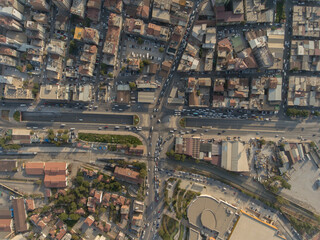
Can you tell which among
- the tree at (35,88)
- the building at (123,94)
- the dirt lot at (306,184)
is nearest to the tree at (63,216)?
the tree at (35,88)

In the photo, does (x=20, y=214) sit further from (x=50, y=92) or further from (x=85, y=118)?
(x=50, y=92)

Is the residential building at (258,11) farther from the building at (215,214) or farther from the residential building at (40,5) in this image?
the residential building at (40,5)

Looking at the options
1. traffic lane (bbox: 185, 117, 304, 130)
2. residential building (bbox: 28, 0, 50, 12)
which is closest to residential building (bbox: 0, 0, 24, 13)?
residential building (bbox: 28, 0, 50, 12)

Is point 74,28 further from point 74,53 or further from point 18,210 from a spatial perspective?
point 18,210

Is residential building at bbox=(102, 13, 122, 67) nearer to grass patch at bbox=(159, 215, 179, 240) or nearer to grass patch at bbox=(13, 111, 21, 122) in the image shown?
grass patch at bbox=(13, 111, 21, 122)

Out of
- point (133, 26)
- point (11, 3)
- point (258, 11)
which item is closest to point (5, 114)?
point (11, 3)

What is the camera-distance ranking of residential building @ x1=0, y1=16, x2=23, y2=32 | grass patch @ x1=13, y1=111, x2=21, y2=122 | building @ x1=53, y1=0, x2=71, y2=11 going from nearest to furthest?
building @ x1=53, y1=0, x2=71, y2=11 < residential building @ x1=0, y1=16, x2=23, y2=32 < grass patch @ x1=13, y1=111, x2=21, y2=122

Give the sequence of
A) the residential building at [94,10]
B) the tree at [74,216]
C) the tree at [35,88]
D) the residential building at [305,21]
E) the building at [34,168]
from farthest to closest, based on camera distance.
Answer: the building at [34,168] → the tree at [35,88] → the tree at [74,216] → the residential building at [305,21] → the residential building at [94,10]
